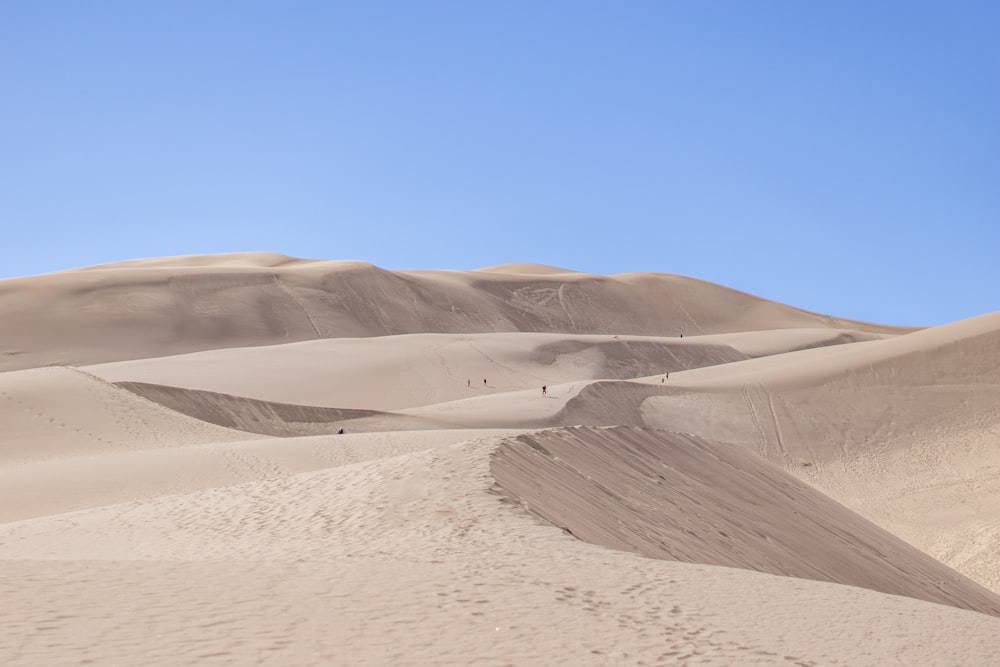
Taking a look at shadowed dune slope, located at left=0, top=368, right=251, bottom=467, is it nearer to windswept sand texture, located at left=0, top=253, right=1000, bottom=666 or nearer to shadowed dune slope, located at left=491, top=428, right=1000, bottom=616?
windswept sand texture, located at left=0, top=253, right=1000, bottom=666

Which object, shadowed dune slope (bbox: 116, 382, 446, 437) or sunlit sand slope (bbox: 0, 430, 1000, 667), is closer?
sunlit sand slope (bbox: 0, 430, 1000, 667)

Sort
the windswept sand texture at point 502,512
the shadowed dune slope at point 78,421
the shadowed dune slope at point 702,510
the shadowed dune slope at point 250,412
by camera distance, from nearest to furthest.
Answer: the windswept sand texture at point 502,512, the shadowed dune slope at point 702,510, the shadowed dune slope at point 78,421, the shadowed dune slope at point 250,412

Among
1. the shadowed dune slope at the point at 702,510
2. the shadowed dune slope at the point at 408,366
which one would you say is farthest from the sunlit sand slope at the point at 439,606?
the shadowed dune slope at the point at 408,366

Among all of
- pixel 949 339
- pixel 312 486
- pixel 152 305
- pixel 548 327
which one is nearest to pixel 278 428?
pixel 312 486

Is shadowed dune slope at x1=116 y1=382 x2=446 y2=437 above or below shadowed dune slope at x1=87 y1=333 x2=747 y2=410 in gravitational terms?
below

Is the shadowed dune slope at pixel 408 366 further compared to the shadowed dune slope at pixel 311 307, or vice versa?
the shadowed dune slope at pixel 311 307

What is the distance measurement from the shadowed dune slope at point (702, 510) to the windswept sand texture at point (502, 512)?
0.20ft

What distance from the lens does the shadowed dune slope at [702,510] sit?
1129cm

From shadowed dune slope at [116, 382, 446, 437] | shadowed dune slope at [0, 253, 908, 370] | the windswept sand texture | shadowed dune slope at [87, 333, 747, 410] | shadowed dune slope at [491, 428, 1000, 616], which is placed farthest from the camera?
shadowed dune slope at [0, 253, 908, 370]

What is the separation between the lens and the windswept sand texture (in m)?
6.46

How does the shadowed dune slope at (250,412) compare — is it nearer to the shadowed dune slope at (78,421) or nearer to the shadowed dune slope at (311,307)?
the shadowed dune slope at (78,421)

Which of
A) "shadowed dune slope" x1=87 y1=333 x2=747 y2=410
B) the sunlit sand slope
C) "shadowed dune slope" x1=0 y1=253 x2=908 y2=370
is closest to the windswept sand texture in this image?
the sunlit sand slope

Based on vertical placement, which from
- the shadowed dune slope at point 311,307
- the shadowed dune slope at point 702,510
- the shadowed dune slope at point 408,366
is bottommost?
the shadowed dune slope at point 702,510

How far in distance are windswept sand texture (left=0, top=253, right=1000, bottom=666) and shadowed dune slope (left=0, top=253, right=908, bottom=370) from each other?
13577 millimetres
